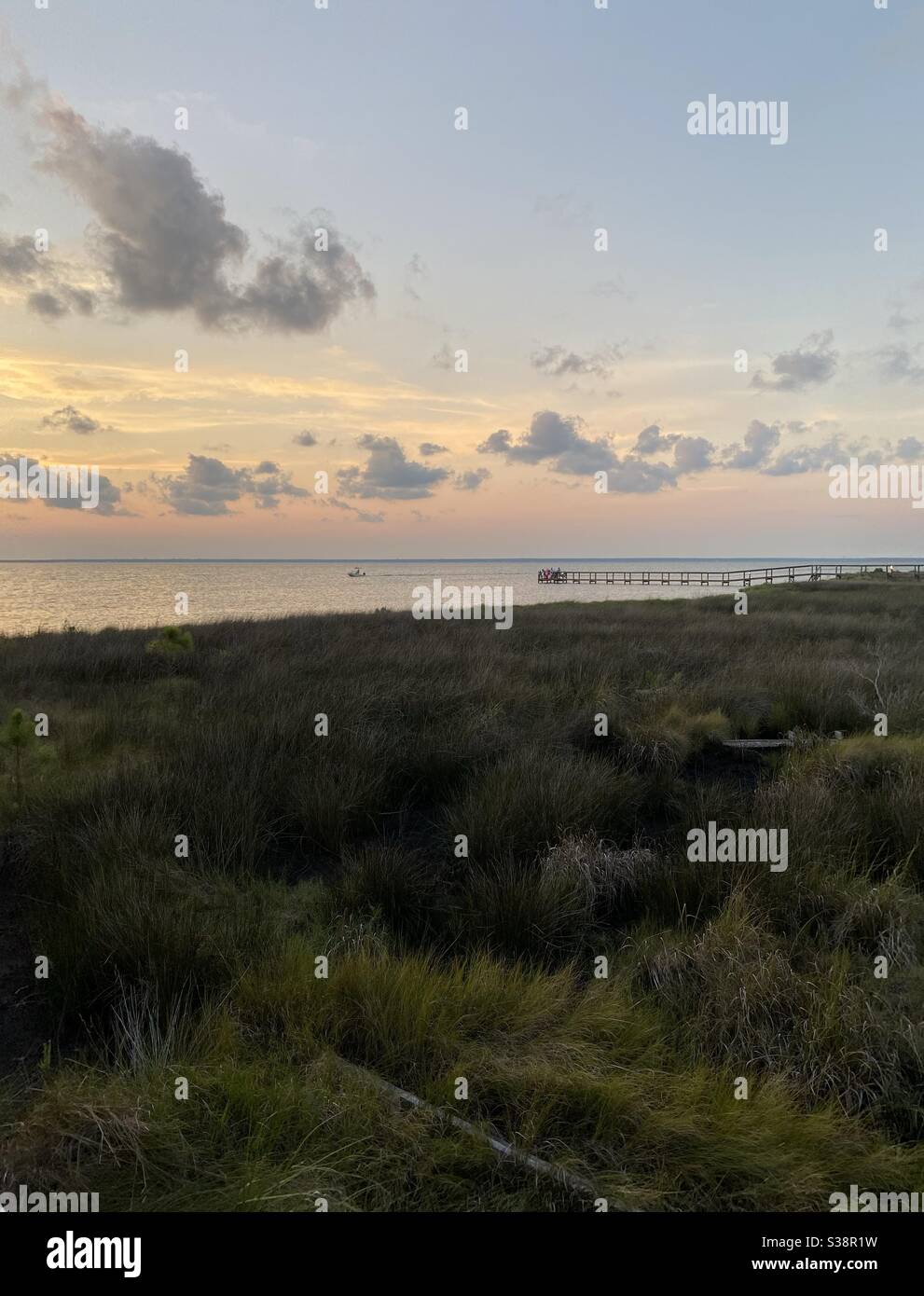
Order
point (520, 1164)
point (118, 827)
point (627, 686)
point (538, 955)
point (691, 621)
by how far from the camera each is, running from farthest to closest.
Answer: point (691, 621) < point (627, 686) < point (118, 827) < point (538, 955) < point (520, 1164)

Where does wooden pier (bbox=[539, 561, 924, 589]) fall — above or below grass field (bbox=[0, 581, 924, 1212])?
above

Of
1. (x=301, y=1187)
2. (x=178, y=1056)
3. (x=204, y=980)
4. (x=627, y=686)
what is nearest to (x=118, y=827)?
(x=204, y=980)

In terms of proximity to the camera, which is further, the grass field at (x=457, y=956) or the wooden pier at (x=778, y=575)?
the wooden pier at (x=778, y=575)

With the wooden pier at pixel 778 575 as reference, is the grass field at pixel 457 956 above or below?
below

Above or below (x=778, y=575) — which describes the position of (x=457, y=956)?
below

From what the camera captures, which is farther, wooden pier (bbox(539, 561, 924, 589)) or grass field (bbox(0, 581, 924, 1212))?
wooden pier (bbox(539, 561, 924, 589))

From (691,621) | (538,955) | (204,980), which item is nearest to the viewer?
(204,980)

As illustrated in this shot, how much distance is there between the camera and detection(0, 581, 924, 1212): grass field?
8.45 ft

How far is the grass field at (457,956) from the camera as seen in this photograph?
257 cm

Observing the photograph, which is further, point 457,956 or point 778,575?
point 778,575

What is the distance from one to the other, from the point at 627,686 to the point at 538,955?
731 cm

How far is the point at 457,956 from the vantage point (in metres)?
4.05

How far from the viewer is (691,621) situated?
74.5 ft
